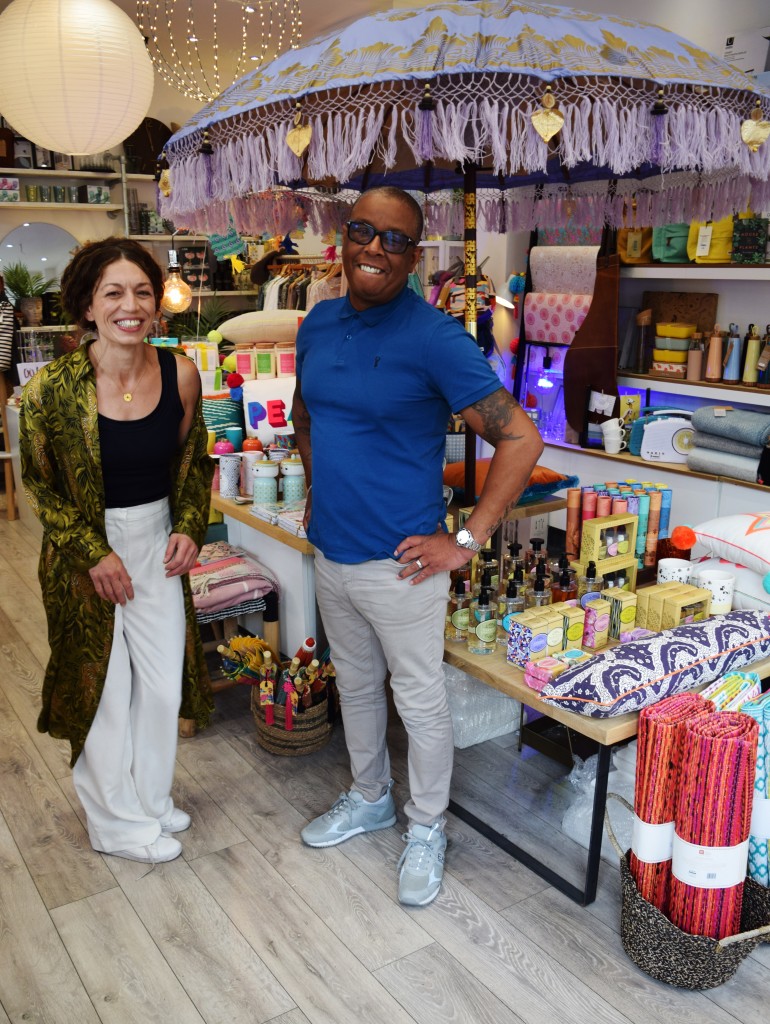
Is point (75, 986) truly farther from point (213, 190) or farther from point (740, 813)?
point (213, 190)

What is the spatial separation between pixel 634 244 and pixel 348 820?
3.81 m

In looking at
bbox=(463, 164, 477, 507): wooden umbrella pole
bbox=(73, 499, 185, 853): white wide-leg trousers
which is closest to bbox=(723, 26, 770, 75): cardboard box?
bbox=(463, 164, 477, 507): wooden umbrella pole

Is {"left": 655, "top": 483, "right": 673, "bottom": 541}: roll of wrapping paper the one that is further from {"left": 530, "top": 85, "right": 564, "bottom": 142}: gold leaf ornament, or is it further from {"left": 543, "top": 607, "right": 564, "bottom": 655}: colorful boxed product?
{"left": 530, "top": 85, "right": 564, "bottom": 142}: gold leaf ornament

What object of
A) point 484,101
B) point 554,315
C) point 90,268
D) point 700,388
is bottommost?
point 700,388

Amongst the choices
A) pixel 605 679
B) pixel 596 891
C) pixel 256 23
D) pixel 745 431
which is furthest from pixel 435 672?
pixel 256 23

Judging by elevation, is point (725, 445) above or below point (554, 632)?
above

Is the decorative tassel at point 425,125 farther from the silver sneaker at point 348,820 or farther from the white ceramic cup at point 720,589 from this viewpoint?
the silver sneaker at point 348,820

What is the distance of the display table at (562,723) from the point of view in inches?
84.5

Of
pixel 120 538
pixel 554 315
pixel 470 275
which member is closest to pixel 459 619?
pixel 120 538

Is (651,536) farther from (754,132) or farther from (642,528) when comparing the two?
(754,132)

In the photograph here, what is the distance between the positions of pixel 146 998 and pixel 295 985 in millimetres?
332

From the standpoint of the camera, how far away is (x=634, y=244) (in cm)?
511

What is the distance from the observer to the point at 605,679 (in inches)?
84.6

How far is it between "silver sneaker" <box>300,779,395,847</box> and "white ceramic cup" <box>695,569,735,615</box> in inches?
42.3
